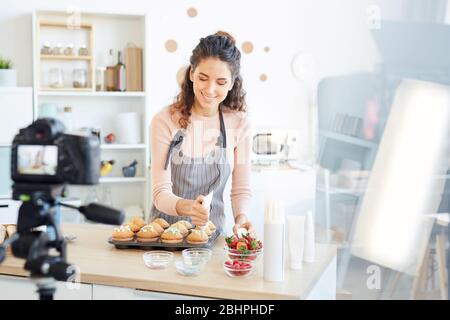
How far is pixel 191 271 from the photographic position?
1855mm

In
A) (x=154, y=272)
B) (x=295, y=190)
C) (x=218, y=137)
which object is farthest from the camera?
(x=295, y=190)

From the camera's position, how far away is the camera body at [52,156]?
1.29m

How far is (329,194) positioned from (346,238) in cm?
35

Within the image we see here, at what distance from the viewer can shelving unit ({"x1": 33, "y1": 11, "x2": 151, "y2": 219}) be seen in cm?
423

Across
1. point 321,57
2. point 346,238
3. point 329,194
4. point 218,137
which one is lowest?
point 346,238

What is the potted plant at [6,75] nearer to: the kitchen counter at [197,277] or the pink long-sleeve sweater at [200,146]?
the pink long-sleeve sweater at [200,146]

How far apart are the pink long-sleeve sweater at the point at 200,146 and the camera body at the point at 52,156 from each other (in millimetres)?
991

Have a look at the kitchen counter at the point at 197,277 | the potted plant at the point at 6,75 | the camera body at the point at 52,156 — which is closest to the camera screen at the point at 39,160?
the camera body at the point at 52,156

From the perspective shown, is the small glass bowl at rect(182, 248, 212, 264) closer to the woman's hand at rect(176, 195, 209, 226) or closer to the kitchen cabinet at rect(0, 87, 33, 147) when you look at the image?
the woman's hand at rect(176, 195, 209, 226)

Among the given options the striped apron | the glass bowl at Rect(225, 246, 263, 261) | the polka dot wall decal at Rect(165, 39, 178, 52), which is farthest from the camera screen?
the polka dot wall decal at Rect(165, 39, 178, 52)

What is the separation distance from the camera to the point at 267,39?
4.68 m

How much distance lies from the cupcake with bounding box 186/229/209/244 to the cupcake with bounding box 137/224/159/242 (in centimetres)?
11
